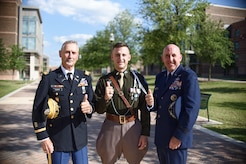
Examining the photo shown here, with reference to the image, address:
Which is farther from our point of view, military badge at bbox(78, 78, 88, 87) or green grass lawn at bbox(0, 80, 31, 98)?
green grass lawn at bbox(0, 80, 31, 98)

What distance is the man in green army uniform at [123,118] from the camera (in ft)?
8.79

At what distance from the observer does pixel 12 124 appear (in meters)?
7.14

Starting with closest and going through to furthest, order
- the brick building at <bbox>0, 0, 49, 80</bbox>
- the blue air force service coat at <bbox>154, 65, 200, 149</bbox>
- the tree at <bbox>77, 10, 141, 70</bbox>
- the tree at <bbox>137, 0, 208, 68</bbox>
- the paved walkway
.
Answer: the blue air force service coat at <bbox>154, 65, 200, 149</bbox>
the brick building at <bbox>0, 0, 49, 80</bbox>
the paved walkway
the tree at <bbox>137, 0, 208, 68</bbox>
the tree at <bbox>77, 10, 141, 70</bbox>

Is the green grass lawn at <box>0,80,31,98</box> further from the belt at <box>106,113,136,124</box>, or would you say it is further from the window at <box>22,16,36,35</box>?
the belt at <box>106,113,136,124</box>

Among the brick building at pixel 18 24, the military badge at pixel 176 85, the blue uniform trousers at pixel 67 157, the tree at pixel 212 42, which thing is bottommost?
the blue uniform trousers at pixel 67 157

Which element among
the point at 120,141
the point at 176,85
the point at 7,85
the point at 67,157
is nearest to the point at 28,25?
the point at 7,85

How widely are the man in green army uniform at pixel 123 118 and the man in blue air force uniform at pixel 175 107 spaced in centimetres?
20

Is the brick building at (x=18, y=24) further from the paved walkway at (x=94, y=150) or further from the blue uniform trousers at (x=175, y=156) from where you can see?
the blue uniform trousers at (x=175, y=156)

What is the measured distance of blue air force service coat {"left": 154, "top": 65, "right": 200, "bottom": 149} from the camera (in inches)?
89.9

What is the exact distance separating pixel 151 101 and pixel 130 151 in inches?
27.0

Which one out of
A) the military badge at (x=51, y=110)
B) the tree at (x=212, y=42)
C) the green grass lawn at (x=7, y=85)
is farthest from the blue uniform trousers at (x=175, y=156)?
the tree at (x=212, y=42)

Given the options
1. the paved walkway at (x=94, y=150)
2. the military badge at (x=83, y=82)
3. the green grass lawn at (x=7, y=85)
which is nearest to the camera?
the military badge at (x=83, y=82)

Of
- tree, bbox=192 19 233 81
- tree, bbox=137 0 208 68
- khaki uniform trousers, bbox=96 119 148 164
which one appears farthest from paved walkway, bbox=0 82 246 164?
tree, bbox=192 19 233 81

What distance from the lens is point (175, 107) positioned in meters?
2.34
